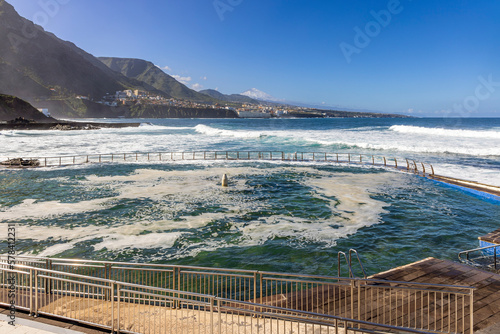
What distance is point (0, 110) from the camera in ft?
403

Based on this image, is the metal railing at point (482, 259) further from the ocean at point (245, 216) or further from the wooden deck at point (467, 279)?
the wooden deck at point (467, 279)

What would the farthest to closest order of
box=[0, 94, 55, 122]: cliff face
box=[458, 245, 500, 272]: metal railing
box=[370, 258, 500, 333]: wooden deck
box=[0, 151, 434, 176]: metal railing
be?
box=[0, 94, 55, 122]: cliff face
box=[0, 151, 434, 176]: metal railing
box=[458, 245, 500, 272]: metal railing
box=[370, 258, 500, 333]: wooden deck

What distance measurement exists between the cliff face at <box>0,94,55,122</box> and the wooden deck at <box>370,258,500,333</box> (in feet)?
500

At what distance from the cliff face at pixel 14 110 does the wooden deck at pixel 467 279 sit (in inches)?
6006

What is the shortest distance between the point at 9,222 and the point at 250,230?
13497mm

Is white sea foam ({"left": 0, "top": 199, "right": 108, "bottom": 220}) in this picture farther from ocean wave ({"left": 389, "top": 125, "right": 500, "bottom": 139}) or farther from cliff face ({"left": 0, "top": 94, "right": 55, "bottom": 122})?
cliff face ({"left": 0, "top": 94, "right": 55, "bottom": 122})

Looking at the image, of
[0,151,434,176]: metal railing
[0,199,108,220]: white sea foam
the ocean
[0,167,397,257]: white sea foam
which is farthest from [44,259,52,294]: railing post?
[0,151,434,176]: metal railing

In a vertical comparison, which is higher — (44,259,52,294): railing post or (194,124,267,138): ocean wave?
(194,124,267,138): ocean wave

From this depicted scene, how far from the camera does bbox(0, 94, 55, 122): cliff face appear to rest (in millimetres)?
123938

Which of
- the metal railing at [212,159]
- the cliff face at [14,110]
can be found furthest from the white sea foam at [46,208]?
the cliff face at [14,110]

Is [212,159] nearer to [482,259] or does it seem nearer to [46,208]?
[46,208]

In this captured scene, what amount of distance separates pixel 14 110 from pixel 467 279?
158 metres

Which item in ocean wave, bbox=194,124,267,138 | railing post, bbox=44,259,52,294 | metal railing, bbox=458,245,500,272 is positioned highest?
ocean wave, bbox=194,124,267,138

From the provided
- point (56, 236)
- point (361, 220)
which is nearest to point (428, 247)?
point (361, 220)
